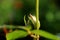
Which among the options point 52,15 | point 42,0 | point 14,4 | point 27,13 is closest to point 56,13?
point 52,15

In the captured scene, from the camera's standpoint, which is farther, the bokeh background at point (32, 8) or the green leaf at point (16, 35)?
A: the bokeh background at point (32, 8)

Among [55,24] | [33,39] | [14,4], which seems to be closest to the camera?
[33,39]

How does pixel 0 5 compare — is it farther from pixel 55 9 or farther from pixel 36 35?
pixel 36 35

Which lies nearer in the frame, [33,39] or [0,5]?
[33,39]

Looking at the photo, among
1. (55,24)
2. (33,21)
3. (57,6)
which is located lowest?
(55,24)

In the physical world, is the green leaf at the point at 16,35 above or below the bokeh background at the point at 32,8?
above

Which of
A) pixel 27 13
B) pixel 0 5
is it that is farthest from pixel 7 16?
pixel 27 13

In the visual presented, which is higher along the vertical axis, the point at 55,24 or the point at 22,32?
the point at 22,32

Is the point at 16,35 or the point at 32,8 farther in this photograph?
the point at 32,8

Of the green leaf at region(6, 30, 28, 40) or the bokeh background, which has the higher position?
the green leaf at region(6, 30, 28, 40)

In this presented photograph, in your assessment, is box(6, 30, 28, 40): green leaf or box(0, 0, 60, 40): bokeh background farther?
box(0, 0, 60, 40): bokeh background

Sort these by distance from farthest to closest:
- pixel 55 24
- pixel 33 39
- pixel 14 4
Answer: pixel 14 4, pixel 55 24, pixel 33 39
